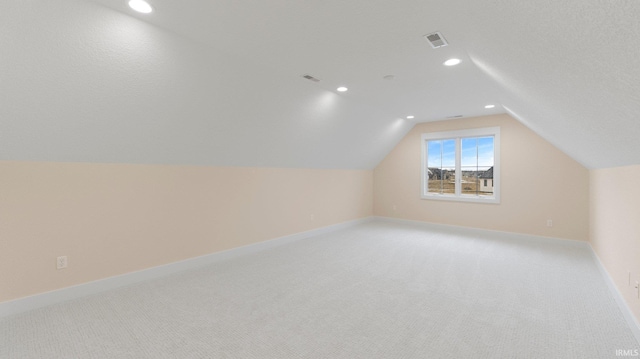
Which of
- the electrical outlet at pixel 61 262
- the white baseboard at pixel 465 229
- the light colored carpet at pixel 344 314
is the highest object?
the electrical outlet at pixel 61 262

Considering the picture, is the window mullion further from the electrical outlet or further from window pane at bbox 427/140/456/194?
the electrical outlet

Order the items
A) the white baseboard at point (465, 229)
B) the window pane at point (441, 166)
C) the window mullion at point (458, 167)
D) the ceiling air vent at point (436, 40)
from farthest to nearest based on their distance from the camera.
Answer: the window pane at point (441, 166), the window mullion at point (458, 167), the white baseboard at point (465, 229), the ceiling air vent at point (436, 40)

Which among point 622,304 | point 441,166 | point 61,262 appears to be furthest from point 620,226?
point 61,262

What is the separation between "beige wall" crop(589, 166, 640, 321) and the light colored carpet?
25cm

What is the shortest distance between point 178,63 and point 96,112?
871mm

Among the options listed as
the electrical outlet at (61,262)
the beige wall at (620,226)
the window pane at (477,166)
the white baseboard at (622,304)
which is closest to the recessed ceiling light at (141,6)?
the electrical outlet at (61,262)

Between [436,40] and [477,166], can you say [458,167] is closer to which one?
[477,166]

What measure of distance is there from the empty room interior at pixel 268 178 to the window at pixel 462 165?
1134 millimetres

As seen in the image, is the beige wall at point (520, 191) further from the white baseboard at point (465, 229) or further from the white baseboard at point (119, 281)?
the white baseboard at point (119, 281)

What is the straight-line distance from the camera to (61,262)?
2.66 meters

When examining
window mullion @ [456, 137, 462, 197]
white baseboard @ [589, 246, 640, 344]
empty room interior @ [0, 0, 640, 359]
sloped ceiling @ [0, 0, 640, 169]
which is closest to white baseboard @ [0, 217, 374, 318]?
empty room interior @ [0, 0, 640, 359]

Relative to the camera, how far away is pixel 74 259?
2.73 metres

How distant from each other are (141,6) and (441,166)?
604 centimetres

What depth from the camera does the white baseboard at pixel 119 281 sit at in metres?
2.43
